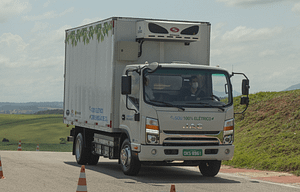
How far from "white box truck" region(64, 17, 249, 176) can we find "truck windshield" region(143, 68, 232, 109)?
0.08 ft

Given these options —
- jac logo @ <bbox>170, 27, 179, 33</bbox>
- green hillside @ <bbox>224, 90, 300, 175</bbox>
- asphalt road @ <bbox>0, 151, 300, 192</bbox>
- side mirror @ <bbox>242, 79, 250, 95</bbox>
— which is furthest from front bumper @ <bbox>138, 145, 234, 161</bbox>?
jac logo @ <bbox>170, 27, 179, 33</bbox>

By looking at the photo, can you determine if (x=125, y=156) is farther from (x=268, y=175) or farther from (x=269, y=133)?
(x=269, y=133)

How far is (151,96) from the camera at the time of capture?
12227 millimetres

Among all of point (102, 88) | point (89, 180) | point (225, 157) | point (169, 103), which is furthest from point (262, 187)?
point (102, 88)

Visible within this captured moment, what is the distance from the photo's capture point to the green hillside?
1628cm

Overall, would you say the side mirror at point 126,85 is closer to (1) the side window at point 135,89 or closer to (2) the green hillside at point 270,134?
(1) the side window at point 135,89

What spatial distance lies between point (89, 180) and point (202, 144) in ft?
9.53

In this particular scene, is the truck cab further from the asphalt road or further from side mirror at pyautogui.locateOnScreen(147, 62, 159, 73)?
the asphalt road

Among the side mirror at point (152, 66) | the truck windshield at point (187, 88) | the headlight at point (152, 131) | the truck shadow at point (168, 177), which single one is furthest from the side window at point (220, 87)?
the truck shadow at point (168, 177)

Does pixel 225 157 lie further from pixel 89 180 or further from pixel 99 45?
pixel 99 45

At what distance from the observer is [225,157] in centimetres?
1257

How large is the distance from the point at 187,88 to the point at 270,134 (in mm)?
7895

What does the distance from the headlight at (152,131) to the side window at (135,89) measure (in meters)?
0.60

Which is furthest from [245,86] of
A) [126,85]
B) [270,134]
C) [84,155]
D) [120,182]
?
[270,134]
